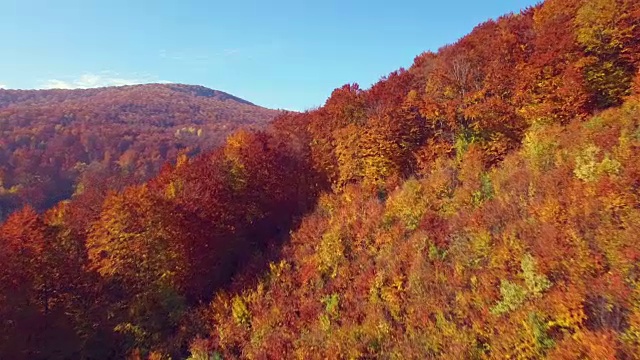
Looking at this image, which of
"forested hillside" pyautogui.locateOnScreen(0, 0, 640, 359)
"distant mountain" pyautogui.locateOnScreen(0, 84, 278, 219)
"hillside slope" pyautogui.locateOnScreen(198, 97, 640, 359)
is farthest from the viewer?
"distant mountain" pyautogui.locateOnScreen(0, 84, 278, 219)

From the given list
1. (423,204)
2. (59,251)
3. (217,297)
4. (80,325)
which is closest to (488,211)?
(423,204)

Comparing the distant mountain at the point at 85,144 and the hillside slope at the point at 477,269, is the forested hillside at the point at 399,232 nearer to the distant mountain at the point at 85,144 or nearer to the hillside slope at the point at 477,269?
the hillside slope at the point at 477,269

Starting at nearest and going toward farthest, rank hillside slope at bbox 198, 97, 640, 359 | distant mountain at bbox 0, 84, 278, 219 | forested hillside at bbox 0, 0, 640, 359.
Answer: hillside slope at bbox 198, 97, 640, 359 → forested hillside at bbox 0, 0, 640, 359 → distant mountain at bbox 0, 84, 278, 219

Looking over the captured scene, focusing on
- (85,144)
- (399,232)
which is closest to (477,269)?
(399,232)

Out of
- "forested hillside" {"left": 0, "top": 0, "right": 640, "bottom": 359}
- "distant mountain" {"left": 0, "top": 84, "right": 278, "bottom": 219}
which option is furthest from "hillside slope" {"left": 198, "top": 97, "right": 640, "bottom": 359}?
"distant mountain" {"left": 0, "top": 84, "right": 278, "bottom": 219}

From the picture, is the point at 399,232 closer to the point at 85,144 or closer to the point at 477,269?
the point at 477,269

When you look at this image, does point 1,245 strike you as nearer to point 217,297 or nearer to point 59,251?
point 59,251

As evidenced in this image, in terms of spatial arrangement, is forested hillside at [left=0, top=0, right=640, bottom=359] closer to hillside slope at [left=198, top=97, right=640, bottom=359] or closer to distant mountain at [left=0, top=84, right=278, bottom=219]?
hillside slope at [left=198, top=97, right=640, bottom=359]
